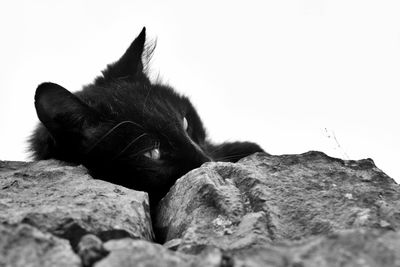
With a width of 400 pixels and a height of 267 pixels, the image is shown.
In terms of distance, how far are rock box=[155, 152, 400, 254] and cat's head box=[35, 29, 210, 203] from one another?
0.54 m

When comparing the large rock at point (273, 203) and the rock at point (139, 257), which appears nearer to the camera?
the rock at point (139, 257)

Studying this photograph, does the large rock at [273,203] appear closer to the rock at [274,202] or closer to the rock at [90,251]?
the rock at [274,202]

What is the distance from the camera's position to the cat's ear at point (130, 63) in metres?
3.77

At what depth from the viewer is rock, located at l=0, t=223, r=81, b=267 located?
45.6 inches

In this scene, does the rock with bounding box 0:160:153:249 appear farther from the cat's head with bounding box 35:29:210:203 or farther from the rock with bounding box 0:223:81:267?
the cat's head with bounding box 35:29:210:203

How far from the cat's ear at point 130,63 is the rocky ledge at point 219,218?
1370 mm

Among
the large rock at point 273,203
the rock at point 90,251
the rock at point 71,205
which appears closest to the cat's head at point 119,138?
the rock at point 71,205

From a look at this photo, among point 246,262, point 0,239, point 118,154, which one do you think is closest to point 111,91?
point 118,154

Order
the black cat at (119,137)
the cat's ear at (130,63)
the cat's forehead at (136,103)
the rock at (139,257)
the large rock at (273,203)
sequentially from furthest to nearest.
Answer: the cat's ear at (130,63), the cat's forehead at (136,103), the black cat at (119,137), the large rock at (273,203), the rock at (139,257)

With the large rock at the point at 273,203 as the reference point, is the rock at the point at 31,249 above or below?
below

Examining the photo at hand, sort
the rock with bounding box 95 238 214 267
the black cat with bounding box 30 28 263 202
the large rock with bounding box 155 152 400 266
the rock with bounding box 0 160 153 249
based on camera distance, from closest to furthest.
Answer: the rock with bounding box 95 238 214 267 → the rock with bounding box 0 160 153 249 → the large rock with bounding box 155 152 400 266 → the black cat with bounding box 30 28 263 202

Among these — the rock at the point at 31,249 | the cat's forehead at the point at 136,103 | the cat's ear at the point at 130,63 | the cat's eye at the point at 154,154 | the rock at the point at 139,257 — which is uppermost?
the cat's ear at the point at 130,63

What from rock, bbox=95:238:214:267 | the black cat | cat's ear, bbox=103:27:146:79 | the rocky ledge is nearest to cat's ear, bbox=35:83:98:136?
the black cat

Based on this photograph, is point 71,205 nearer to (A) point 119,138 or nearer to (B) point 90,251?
(B) point 90,251
